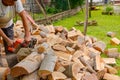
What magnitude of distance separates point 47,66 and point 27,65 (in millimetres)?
269

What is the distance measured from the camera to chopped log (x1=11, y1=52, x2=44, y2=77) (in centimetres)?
450

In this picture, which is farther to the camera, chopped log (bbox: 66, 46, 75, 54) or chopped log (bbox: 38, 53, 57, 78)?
chopped log (bbox: 66, 46, 75, 54)

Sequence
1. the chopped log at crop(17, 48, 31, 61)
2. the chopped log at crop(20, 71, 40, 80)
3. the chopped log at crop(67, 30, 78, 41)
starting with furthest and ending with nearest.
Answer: the chopped log at crop(67, 30, 78, 41), the chopped log at crop(17, 48, 31, 61), the chopped log at crop(20, 71, 40, 80)

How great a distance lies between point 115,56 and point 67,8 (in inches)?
375

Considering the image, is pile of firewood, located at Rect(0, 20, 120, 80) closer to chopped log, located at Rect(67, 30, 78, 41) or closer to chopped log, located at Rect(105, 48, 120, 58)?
chopped log, located at Rect(105, 48, 120, 58)

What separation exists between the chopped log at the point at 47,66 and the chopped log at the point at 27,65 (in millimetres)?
101

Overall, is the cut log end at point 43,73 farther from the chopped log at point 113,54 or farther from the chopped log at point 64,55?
the chopped log at point 113,54

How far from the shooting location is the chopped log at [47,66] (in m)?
4.56

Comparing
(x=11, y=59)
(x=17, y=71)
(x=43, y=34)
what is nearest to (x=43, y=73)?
(x=17, y=71)

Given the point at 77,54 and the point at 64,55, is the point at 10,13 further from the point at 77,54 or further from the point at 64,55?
the point at 77,54

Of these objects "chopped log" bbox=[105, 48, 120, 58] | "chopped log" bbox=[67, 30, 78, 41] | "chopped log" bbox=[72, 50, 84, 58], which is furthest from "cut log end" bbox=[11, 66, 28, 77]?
"chopped log" bbox=[67, 30, 78, 41]

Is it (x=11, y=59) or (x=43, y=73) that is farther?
(x=11, y=59)

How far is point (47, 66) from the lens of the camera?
4602 mm

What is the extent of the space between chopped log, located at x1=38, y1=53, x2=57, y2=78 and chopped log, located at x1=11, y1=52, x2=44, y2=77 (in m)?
0.10
